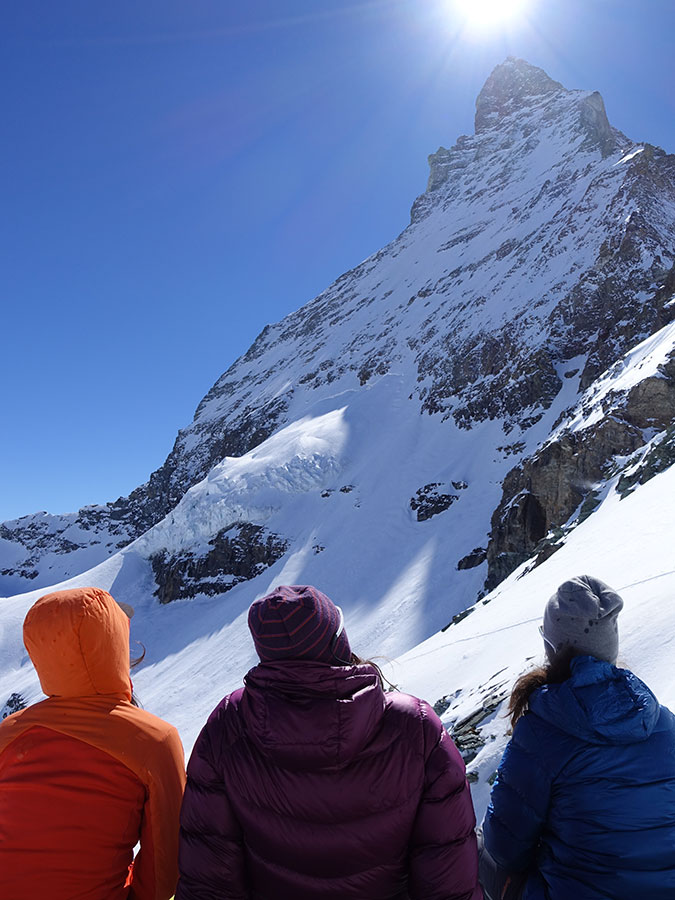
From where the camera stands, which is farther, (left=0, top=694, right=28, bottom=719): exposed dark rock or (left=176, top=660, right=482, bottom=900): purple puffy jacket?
(left=0, top=694, right=28, bottom=719): exposed dark rock

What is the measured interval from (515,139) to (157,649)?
87.2 metres

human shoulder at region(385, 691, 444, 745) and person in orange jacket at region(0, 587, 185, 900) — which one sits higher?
person in orange jacket at region(0, 587, 185, 900)

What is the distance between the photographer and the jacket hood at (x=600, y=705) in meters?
1.79

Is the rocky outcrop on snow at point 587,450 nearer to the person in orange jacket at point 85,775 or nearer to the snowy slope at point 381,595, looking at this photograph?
the snowy slope at point 381,595

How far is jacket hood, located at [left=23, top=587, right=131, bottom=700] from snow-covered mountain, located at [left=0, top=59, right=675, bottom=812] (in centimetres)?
285

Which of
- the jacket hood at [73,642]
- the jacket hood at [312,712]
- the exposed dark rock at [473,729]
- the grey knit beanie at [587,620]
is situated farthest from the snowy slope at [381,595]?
the jacket hood at [73,642]

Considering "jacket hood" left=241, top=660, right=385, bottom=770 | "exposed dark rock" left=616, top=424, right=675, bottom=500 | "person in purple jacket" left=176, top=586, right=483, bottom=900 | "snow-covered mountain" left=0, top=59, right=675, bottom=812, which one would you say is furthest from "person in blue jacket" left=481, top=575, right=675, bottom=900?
"exposed dark rock" left=616, top=424, right=675, bottom=500

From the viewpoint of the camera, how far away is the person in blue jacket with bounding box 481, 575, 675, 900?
1771mm

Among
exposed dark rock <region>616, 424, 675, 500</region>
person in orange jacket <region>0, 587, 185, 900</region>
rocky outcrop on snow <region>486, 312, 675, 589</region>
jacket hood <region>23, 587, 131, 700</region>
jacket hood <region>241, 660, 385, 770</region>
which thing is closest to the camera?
jacket hood <region>241, 660, 385, 770</region>

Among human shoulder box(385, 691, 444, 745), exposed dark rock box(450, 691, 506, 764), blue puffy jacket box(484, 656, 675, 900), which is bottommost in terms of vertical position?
exposed dark rock box(450, 691, 506, 764)

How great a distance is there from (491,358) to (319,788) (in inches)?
1494

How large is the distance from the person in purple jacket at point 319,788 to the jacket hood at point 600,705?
0.47 m

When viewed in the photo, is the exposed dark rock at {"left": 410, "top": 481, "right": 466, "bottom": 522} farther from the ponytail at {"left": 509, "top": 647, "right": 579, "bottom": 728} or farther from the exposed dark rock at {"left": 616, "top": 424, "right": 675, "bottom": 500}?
the ponytail at {"left": 509, "top": 647, "right": 579, "bottom": 728}

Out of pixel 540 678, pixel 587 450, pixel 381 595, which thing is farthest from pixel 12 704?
pixel 540 678
